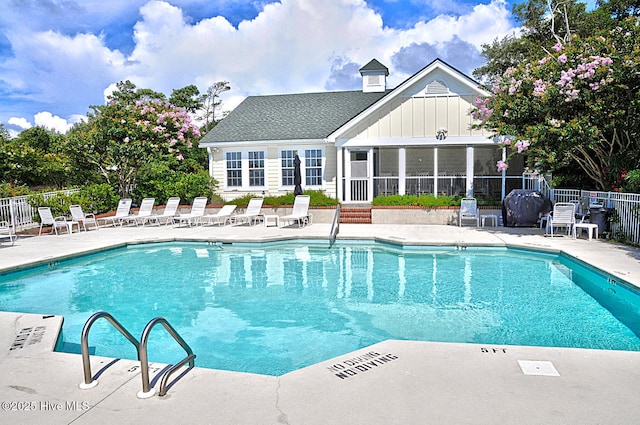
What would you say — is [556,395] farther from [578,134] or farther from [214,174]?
[214,174]

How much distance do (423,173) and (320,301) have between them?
50.8 feet

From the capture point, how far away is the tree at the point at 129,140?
2025 centimetres

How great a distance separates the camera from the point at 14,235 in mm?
15281

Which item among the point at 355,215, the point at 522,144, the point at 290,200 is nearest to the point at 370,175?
the point at 355,215

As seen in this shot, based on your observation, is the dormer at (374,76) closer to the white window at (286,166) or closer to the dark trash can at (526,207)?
the white window at (286,166)

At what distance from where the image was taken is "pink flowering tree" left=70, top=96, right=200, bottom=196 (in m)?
20.3

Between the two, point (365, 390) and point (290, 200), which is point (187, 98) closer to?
point (290, 200)

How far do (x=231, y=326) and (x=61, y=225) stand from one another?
12169 millimetres

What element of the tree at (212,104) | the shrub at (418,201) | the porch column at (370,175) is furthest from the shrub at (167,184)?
the tree at (212,104)

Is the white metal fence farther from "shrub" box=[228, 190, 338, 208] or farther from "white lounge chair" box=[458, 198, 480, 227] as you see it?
"white lounge chair" box=[458, 198, 480, 227]

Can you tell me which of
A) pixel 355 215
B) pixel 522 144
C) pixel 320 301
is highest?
pixel 522 144

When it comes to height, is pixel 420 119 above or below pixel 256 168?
above

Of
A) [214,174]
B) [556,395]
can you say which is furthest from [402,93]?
[556,395]

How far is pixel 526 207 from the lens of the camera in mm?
15562
